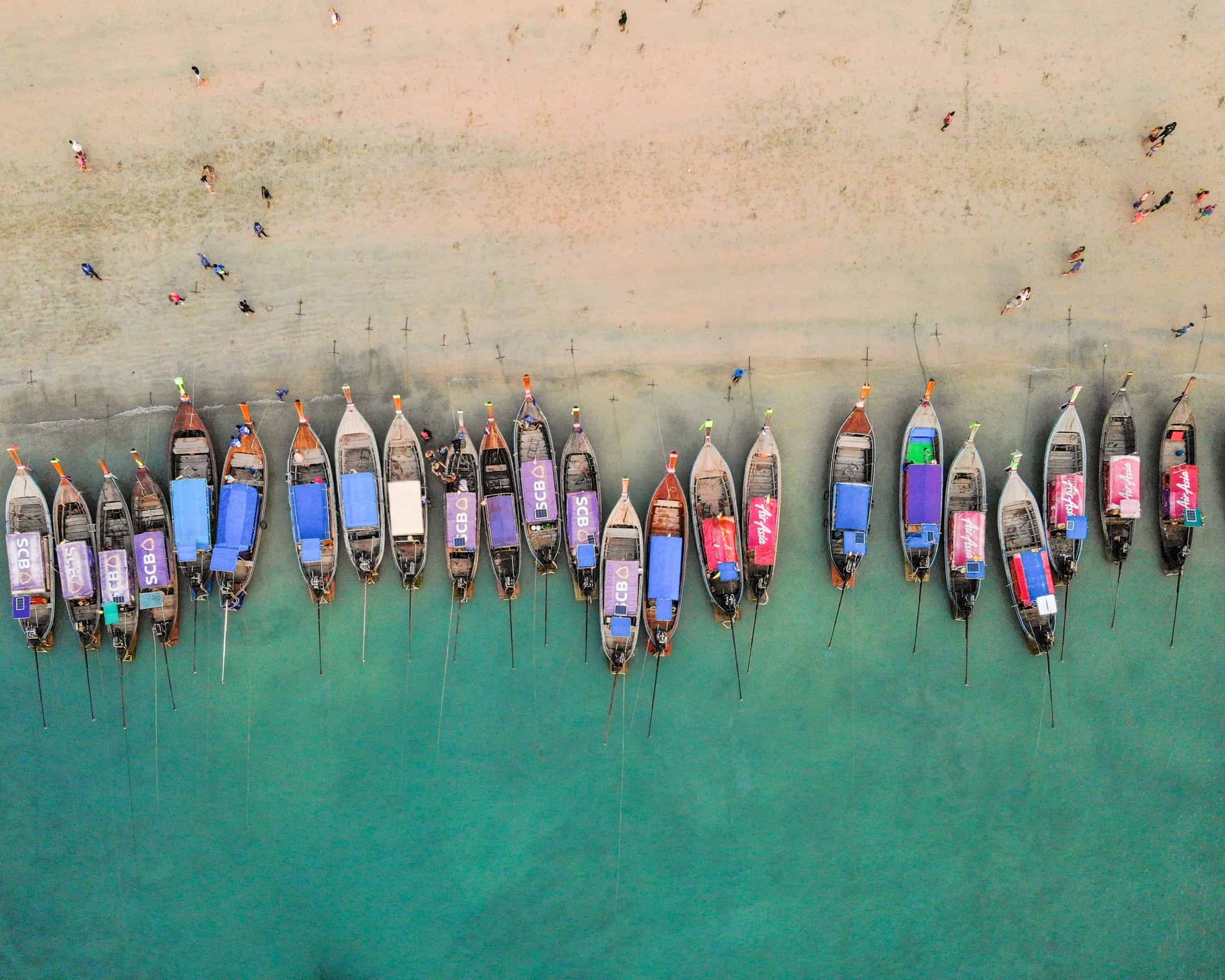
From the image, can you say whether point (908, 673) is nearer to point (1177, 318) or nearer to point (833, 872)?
point (833, 872)

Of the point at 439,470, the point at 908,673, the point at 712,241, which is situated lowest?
the point at 908,673

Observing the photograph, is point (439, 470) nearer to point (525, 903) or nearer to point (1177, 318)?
point (525, 903)

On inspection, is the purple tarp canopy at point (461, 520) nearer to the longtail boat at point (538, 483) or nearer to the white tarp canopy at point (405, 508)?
the white tarp canopy at point (405, 508)

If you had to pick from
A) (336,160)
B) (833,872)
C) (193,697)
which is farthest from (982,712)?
(336,160)

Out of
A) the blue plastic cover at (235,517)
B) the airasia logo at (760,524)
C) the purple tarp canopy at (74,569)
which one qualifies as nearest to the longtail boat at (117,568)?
the purple tarp canopy at (74,569)

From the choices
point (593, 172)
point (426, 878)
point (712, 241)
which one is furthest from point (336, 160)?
point (426, 878)

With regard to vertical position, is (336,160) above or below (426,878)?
above
